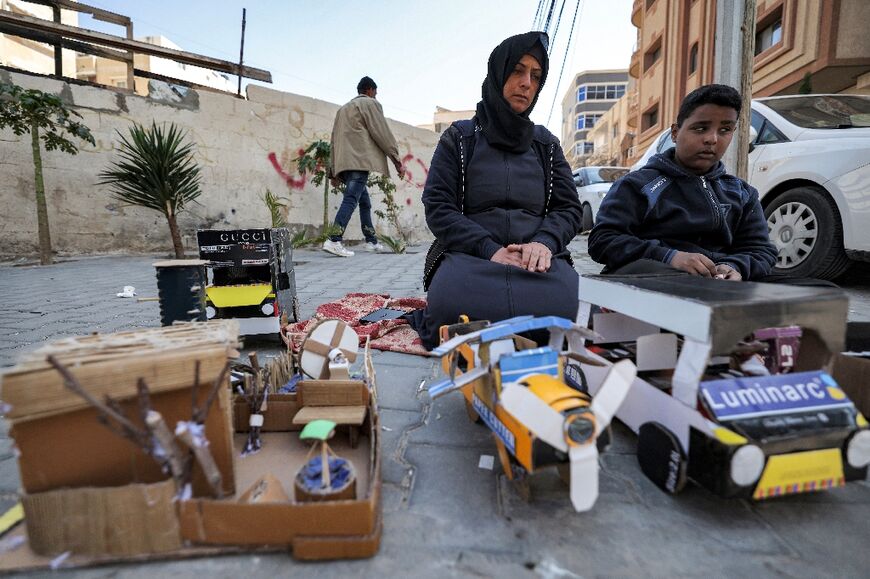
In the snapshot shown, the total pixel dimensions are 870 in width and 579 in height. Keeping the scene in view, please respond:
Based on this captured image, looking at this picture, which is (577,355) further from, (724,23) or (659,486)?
(724,23)

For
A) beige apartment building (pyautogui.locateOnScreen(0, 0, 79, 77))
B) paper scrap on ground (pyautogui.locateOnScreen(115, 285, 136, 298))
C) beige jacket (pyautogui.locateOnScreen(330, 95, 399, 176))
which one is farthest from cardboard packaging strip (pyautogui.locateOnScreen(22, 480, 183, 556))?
beige apartment building (pyautogui.locateOnScreen(0, 0, 79, 77))

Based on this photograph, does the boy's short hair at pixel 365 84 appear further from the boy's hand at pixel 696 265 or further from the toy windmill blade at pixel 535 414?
the toy windmill blade at pixel 535 414

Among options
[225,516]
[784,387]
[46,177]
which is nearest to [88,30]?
[46,177]

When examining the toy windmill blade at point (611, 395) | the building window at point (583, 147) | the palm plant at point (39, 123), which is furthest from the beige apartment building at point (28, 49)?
the building window at point (583, 147)

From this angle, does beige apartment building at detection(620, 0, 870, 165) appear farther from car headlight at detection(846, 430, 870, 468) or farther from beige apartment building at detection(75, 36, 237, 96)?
beige apartment building at detection(75, 36, 237, 96)

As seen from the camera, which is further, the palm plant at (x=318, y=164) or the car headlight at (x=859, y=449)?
the palm plant at (x=318, y=164)

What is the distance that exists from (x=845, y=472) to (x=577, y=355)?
565 millimetres

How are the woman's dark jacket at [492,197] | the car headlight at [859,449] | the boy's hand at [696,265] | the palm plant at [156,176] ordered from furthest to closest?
the palm plant at [156,176], the woman's dark jacket at [492,197], the boy's hand at [696,265], the car headlight at [859,449]

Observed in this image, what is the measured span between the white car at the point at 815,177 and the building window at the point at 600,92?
59.8m

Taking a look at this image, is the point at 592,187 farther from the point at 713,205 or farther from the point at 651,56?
the point at 651,56

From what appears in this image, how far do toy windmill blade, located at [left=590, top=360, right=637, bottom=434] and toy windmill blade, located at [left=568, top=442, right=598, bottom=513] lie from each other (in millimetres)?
47

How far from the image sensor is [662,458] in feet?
3.38

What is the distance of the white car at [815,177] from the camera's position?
2986 mm

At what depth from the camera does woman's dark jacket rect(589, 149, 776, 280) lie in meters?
1.98
